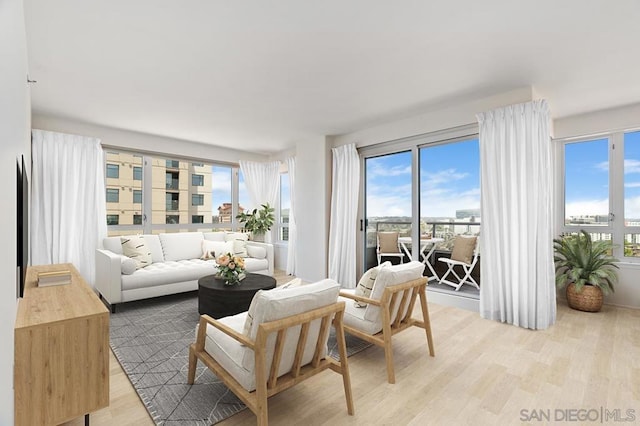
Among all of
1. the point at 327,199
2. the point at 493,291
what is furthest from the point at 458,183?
the point at 327,199

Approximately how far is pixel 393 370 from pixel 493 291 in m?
1.94

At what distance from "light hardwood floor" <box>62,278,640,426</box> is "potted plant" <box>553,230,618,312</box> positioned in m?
0.58

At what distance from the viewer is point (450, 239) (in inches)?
173

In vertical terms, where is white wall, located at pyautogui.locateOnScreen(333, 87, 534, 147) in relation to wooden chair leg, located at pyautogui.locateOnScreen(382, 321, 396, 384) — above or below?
above

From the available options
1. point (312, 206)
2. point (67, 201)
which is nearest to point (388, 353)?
point (312, 206)

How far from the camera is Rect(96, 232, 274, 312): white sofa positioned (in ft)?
12.3

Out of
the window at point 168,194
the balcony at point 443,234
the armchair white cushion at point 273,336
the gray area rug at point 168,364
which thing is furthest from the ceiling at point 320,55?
the gray area rug at point 168,364

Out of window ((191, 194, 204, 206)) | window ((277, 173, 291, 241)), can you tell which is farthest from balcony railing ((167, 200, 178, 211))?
window ((277, 173, 291, 241))

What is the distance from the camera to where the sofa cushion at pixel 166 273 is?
151 inches

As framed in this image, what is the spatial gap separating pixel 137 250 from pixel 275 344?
3472mm

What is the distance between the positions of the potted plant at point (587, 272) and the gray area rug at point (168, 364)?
2.93m

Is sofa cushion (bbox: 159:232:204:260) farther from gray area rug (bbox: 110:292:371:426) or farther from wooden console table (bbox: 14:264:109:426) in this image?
wooden console table (bbox: 14:264:109:426)

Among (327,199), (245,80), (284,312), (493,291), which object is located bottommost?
(493,291)

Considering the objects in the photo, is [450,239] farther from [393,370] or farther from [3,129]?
[3,129]
